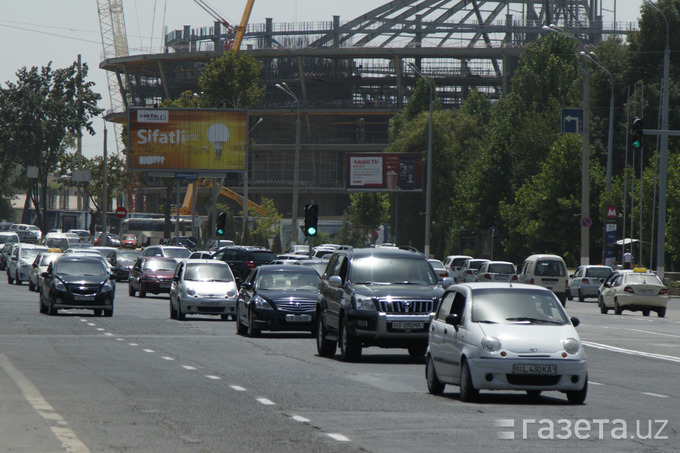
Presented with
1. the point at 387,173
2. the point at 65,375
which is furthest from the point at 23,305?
the point at 387,173

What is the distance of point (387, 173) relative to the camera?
282 ft

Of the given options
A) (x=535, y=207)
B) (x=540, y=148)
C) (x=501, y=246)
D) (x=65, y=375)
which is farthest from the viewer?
(x=501, y=246)

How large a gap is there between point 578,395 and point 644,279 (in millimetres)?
27482

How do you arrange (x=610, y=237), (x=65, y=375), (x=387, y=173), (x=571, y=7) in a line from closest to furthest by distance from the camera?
(x=65, y=375) → (x=610, y=237) → (x=387, y=173) → (x=571, y=7)

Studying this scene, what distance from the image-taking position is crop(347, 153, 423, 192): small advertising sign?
279ft

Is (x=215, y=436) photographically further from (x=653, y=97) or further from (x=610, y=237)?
(x=653, y=97)

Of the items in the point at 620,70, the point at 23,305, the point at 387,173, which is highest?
the point at 620,70

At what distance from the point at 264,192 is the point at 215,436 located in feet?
406

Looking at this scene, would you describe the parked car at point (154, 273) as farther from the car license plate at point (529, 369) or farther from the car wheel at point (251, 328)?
the car license plate at point (529, 369)

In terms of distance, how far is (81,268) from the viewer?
3456cm

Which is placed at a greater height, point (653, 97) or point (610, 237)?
point (653, 97)

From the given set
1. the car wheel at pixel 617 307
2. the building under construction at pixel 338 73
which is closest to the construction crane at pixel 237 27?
the building under construction at pixel 338 73

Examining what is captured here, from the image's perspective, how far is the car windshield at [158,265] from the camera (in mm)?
46938

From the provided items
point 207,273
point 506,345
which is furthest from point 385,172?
point 506,345
